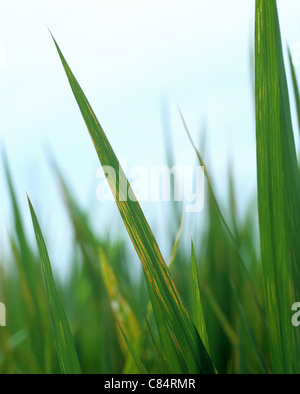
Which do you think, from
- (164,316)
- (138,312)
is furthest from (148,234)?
(138,312)

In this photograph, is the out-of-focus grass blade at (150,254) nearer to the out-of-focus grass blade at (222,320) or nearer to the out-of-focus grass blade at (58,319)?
the out-of-focus grass blade at (58,319)

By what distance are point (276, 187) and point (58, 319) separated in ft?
0.46

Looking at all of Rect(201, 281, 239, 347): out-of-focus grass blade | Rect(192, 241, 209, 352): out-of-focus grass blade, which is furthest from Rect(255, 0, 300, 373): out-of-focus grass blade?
Rect(201, 281, 239, 347): out-of-focus grass blade

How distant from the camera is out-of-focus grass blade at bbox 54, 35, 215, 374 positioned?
0.22 meters

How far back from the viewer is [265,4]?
214 mm

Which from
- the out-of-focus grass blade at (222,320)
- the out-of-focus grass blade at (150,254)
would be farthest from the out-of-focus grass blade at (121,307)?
the out-of-focus grass blade at (150,254)

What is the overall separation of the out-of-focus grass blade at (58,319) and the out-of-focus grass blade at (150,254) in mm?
50

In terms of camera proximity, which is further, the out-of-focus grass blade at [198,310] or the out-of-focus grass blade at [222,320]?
the out-of-focus grass blade at [222,320]

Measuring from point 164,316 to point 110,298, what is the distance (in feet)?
0.61

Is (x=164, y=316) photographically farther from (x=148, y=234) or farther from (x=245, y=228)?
(x=245, y=228)

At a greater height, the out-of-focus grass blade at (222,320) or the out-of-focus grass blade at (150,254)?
the out-of-focus grass blade at (150,254)

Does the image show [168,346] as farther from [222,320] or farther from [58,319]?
[222,320]

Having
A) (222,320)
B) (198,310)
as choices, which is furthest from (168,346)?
(222,320)

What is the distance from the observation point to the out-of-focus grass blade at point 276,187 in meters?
0.21
